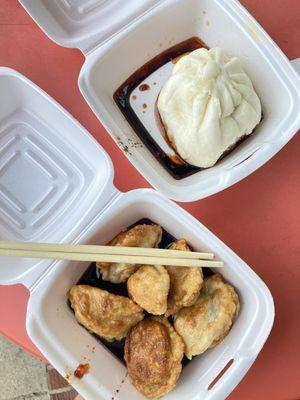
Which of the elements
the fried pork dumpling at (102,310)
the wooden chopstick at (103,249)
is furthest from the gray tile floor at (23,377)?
the wooden chopstick at (103,249)

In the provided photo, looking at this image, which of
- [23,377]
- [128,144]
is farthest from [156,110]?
[23,377]

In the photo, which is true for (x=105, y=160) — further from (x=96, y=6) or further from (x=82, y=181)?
(x=96, y=6)

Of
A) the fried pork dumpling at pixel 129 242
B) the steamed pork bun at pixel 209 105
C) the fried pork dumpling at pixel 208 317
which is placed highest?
the steamed pork bun at pixel 209 105

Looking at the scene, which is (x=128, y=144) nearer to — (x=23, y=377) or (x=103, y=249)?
(x=103, y=249)

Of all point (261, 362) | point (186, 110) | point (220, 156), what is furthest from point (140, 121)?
point (261, 362)

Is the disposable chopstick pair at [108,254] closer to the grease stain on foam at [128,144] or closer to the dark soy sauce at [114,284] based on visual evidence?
the dark soy sauce at [114,284]
